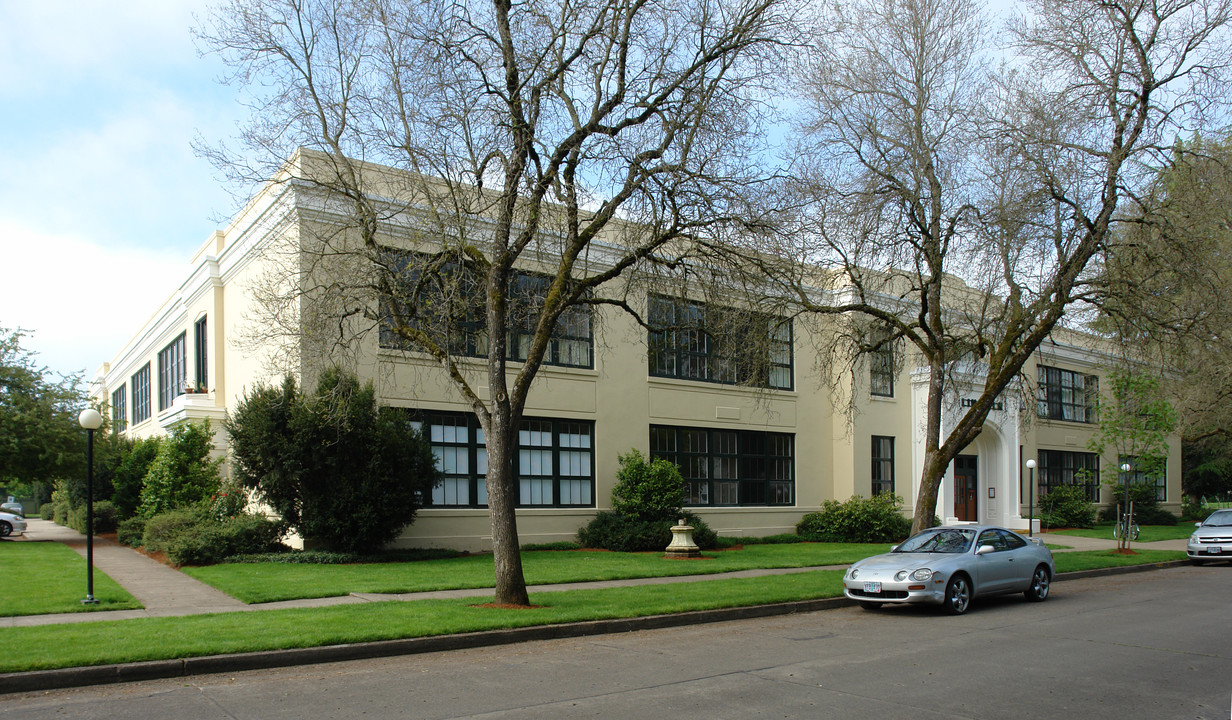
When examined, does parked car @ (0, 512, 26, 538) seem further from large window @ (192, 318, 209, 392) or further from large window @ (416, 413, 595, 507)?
large window @ (416, 413, 595, 507)

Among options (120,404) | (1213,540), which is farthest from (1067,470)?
(120,404)

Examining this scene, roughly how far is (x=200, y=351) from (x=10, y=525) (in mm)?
8514

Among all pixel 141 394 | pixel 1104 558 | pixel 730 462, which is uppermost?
pixel 141 394

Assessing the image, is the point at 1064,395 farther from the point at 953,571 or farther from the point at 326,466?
the point at 326,466

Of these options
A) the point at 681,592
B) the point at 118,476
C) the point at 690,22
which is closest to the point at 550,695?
the point at 681,592

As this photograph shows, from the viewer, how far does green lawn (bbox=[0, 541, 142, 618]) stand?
12688mm

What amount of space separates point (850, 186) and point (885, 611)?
8599mm

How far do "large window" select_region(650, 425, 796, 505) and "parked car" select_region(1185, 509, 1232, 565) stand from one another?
11.3 m

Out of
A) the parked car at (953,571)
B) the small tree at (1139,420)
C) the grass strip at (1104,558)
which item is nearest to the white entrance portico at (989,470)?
the small tree at (1139,420)

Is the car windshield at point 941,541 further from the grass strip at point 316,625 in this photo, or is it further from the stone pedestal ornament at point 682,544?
the stone pedestal ornament at point 682,544

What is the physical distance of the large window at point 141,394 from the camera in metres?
37.6

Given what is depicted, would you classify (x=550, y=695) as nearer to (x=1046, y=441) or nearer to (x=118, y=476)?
(x=118, y=476)

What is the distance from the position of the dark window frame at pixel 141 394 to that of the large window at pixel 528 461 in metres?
19.4

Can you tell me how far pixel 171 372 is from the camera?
32469mm
